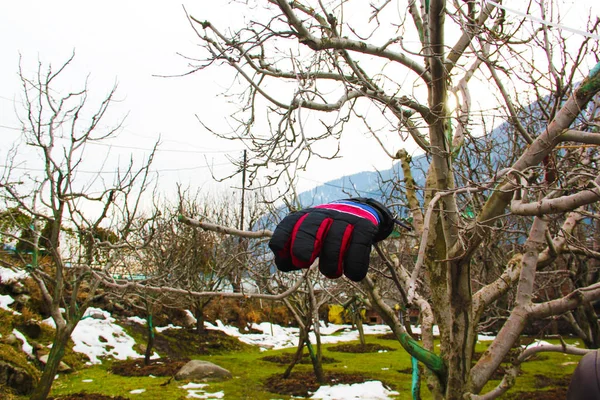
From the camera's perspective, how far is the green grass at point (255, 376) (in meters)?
7.82

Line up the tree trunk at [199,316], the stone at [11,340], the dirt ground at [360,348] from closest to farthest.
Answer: the stone at [11,340], the dirt ground at [360,348], the tree trunk at [199,316]

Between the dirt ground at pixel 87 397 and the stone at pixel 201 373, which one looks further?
the stone at pixel 201 373

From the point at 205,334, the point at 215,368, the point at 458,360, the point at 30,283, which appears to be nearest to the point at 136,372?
the point at 215,368

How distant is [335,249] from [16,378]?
7.55m

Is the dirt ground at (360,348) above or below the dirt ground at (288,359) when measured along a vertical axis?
below

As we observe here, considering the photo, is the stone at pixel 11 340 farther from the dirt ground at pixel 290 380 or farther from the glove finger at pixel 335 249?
the glove finger at pixel 335 249

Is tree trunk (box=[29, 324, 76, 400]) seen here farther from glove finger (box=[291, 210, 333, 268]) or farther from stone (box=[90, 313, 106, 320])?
stone (box=[90, 313, 106, 320])

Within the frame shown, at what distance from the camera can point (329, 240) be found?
7.12 feet

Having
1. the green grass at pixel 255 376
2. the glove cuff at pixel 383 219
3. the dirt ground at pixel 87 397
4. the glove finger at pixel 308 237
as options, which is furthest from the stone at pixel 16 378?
the glove cuff at pixel 383 219

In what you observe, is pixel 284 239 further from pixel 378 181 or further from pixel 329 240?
pixel 378 181

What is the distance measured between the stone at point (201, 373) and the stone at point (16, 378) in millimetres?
2602

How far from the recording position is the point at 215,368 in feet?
30.4

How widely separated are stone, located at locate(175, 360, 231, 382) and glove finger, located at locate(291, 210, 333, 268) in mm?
7694

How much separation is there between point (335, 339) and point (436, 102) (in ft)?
51.0
